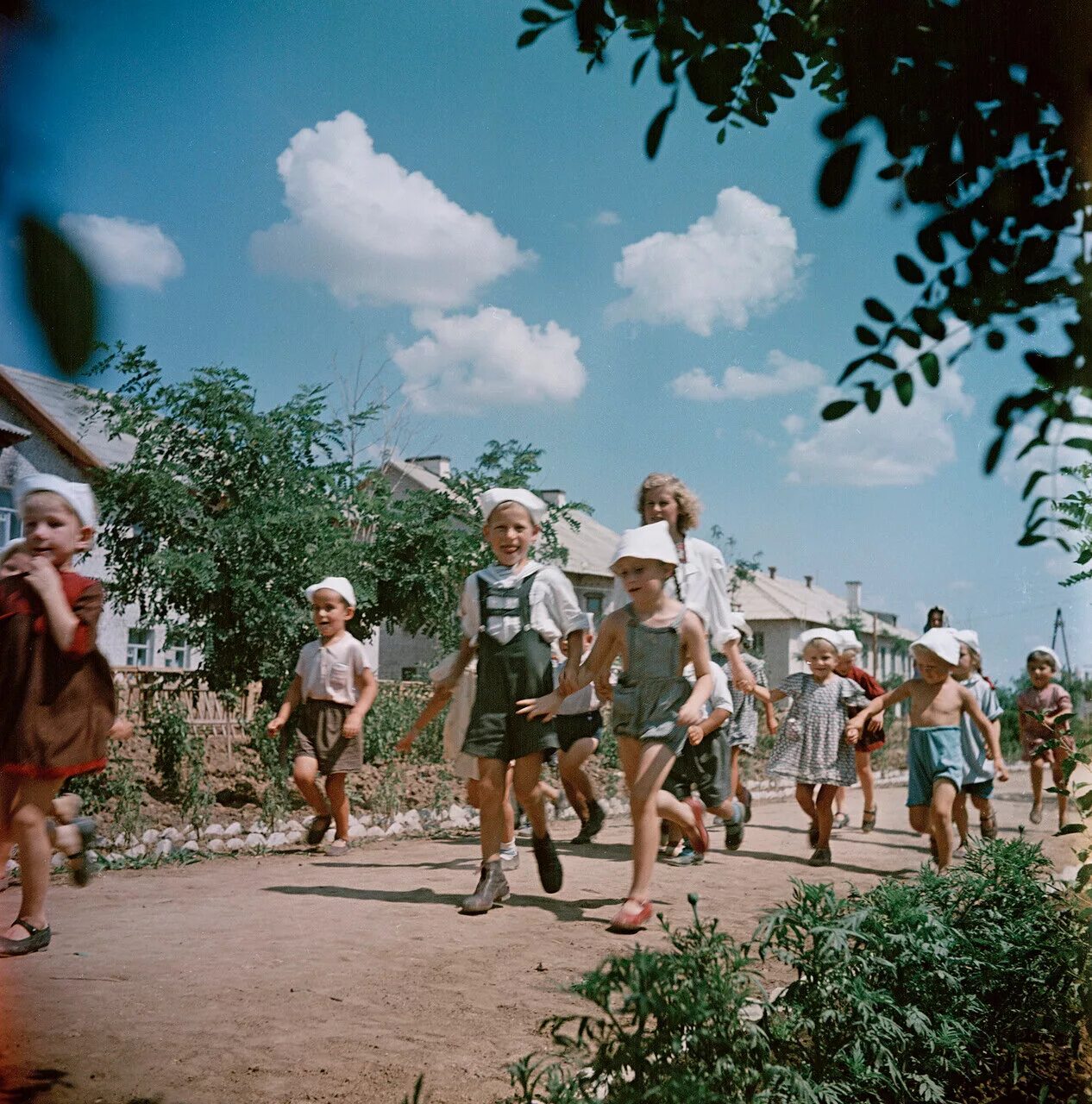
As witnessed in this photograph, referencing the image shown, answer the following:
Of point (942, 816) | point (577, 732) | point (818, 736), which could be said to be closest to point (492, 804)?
point (577, 732)

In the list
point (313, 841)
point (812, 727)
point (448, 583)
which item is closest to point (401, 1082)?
point (313, 841)

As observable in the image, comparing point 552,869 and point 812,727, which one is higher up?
point 812,727

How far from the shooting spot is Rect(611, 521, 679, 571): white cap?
4.80 meters

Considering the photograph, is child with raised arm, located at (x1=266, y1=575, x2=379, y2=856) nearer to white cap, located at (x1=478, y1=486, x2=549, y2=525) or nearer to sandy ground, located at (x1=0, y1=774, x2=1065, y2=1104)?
Result: sandy ground, located at (x1=0, y1=774, x2=1065, y2=1104)

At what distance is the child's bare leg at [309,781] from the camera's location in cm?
681

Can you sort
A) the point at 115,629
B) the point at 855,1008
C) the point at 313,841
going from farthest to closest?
the point at 115,629
the point at 313,841
the point at 855,1008

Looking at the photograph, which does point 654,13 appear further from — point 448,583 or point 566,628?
point 448,583

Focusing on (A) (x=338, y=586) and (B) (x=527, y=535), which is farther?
(A) (x=338, y=586)

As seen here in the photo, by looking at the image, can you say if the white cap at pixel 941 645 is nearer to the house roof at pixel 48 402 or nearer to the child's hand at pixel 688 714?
the child's hand at pixel 688 714

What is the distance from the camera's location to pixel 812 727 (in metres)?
7.88

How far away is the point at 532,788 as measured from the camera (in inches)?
201

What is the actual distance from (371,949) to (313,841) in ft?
9.99

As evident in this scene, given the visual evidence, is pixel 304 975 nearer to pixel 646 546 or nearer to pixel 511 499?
pixel 646 546

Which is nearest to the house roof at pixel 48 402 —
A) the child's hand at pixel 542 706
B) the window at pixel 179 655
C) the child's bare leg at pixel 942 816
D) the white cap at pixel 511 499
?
the white cap at pixel 511 499
